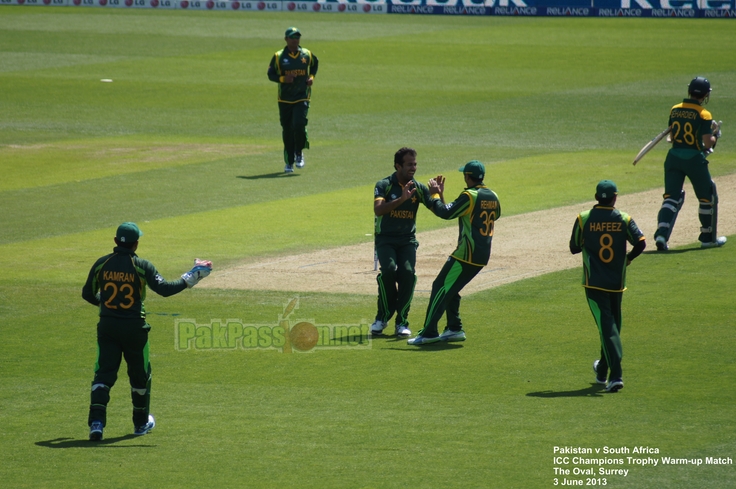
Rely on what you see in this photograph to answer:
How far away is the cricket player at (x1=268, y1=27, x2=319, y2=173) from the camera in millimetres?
22766

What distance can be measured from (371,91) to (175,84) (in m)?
6.21

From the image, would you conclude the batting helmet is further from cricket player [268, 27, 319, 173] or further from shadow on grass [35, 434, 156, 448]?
shadow on grass [35, 434, 156, 448]

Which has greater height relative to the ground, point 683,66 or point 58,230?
point 683,66

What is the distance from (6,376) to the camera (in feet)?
36.1

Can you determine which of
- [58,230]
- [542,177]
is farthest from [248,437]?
[542,177]

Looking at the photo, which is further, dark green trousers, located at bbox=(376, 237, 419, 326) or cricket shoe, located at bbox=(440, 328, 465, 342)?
dark green trousers, located at bbox=(376, 237, 419, 326)

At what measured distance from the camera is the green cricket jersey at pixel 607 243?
1029cm

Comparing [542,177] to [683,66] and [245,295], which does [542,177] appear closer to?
[245,295]

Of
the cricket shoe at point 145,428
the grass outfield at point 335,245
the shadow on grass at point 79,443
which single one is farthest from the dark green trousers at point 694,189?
the shadow on grass at point 79,443

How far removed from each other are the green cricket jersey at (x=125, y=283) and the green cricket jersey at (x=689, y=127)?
9258 millimetres

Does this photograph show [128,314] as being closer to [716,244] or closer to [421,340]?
[421,340]

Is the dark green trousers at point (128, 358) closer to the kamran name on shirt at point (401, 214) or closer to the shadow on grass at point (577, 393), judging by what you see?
the shadow on grass at point (577, 393)

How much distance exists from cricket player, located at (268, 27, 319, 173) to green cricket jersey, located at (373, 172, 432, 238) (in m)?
10.9

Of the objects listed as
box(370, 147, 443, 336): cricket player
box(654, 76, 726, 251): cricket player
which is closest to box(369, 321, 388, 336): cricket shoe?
box(370, 147, 443, 336): cricket player
